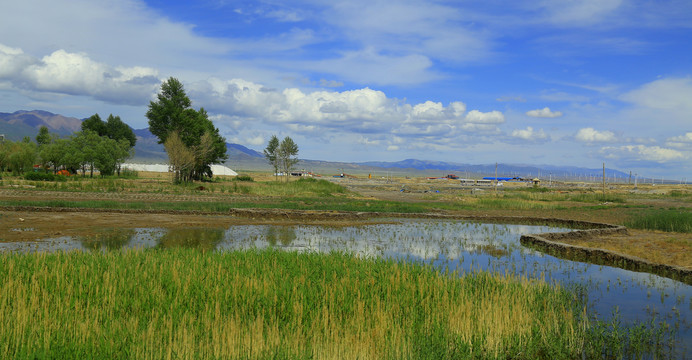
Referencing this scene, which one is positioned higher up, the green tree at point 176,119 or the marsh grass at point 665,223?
the green tree at point 176,119

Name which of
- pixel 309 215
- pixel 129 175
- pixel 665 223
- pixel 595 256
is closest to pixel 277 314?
pixel 595 256

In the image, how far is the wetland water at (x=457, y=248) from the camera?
37.6ft

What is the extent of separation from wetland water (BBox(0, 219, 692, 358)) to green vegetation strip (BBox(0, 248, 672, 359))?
1813 millimetres

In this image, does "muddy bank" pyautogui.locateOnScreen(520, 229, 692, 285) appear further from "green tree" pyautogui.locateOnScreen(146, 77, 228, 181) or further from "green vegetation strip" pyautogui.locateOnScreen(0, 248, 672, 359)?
"green tree" pyautogui.locateOnScreen(146, 77, 228, 181)

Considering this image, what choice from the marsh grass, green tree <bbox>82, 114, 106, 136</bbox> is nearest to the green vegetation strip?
the marsh grass

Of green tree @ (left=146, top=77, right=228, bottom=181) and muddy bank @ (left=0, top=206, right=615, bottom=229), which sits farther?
green tree @ (left=146, top=77, right=228, bottom=181)

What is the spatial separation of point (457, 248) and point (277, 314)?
12.7 meters

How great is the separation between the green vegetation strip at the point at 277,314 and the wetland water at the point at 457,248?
1.81 meters

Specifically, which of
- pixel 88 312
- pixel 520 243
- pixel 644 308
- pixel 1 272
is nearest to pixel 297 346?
pixel 88 312

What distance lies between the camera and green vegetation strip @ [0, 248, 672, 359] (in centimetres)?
676

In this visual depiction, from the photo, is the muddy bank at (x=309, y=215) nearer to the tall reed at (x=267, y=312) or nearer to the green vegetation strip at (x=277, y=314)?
the tall reed at (x=267, y=312)

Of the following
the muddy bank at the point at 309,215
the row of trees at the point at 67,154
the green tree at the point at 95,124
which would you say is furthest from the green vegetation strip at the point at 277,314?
the green tree at the point at 95,124

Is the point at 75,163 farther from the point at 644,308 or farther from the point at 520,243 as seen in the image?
the point at 644,308

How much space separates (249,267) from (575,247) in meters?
13.9
